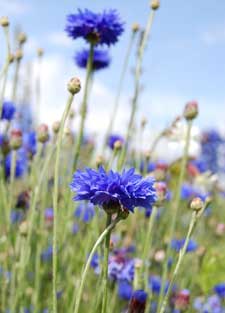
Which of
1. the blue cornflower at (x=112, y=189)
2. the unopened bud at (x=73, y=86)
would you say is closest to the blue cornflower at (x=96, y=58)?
the unopened bud at (x=73, y=86)

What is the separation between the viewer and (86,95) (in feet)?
5.01

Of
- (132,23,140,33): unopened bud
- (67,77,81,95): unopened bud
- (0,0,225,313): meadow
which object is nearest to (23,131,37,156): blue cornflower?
(0,0,225,313): meadow

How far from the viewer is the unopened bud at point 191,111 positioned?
142cm

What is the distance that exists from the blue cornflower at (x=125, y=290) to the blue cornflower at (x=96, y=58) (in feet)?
1.90

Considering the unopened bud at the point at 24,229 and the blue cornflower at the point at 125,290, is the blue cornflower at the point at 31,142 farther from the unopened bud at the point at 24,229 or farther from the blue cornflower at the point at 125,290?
the unopened bud at the point at 24,229

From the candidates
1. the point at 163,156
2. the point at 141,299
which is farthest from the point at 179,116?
the point at 163,156

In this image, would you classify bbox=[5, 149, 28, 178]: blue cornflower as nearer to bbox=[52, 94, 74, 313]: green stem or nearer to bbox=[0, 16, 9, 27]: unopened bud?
bbox=[0, 16, 9, 27]: unopened bud

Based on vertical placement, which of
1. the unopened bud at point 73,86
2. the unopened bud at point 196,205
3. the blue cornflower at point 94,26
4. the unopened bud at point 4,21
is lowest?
the unopened bud at point 196,205

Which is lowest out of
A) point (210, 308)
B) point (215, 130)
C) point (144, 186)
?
point (210, 308)

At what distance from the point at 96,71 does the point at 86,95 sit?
1.11 ft

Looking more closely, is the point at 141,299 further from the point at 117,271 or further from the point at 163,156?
the point at 163,156

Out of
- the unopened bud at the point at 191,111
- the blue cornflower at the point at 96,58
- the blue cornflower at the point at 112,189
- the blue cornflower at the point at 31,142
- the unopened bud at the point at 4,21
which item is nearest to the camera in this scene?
the blue cornflower at the point at 112,189

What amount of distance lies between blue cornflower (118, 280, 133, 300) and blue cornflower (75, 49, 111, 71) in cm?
58

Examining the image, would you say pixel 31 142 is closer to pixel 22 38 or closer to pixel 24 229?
pixel 22 38
